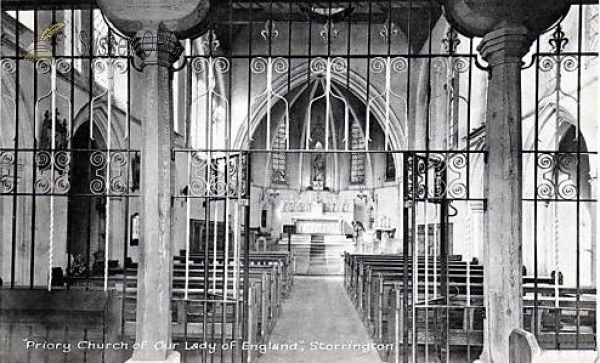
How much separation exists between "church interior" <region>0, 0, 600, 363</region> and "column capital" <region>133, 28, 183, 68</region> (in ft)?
0.04

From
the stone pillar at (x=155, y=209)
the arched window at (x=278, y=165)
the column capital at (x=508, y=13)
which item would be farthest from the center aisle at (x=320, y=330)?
the arched window at (x=278, y=165)

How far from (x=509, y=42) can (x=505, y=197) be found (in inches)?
41.1

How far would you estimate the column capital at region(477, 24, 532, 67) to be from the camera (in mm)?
3830

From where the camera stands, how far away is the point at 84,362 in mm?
4383

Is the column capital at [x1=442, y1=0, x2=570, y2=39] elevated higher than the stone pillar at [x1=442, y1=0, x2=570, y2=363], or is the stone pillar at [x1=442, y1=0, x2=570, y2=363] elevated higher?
the column capital at [x1=442, y1=0, x2=570, y2=39]

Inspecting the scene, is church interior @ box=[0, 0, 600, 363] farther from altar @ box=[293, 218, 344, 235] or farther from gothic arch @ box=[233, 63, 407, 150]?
altar @ box=[293, 218, 344, 235]

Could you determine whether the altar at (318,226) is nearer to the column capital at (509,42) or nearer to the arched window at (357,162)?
the arched window at (357,162)

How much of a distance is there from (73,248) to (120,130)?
2.29 metres

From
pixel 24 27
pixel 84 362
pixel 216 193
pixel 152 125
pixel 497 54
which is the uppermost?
pixel 24 27

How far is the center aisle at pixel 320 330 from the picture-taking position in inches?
217

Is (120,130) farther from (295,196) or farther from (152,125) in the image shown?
(295,196)

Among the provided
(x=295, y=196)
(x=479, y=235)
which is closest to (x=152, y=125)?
(x=479, y=235)

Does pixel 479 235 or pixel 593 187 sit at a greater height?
pixel 593 187

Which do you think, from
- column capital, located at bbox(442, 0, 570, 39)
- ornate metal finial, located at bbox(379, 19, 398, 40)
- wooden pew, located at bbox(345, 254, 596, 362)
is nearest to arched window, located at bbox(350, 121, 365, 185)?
wooden pew, located at bbox(345, 254, 596, 362)
